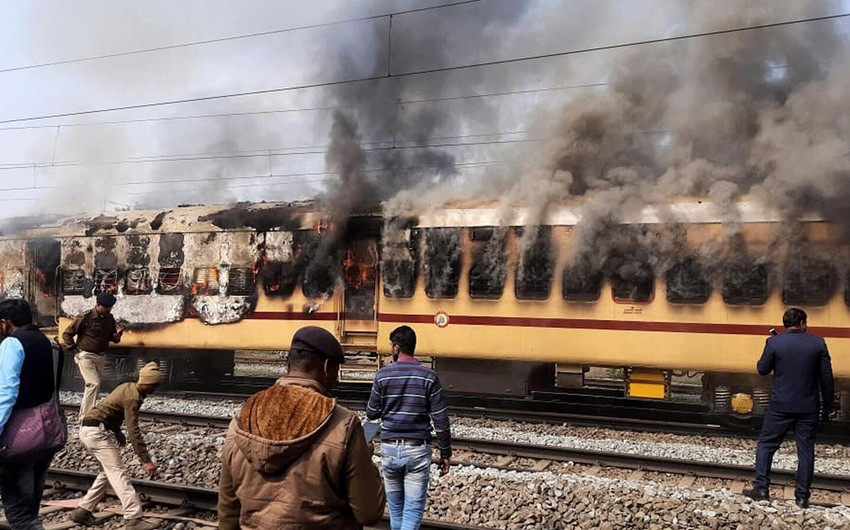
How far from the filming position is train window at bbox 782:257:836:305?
384 inches

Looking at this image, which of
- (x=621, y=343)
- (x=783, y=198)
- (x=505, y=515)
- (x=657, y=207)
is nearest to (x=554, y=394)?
(x=621, y=343)

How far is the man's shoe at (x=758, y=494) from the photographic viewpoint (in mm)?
6652

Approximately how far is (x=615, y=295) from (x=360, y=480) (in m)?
8.90

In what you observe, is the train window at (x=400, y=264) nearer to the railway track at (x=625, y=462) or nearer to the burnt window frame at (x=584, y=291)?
the burnt window frame at (x=584, y=291)

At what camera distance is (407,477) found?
181 inches

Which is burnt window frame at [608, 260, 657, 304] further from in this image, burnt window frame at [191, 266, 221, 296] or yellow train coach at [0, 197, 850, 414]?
burnt window frame at [191, 266, 221, 296]

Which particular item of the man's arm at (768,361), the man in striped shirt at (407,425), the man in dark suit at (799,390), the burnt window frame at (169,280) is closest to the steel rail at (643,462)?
the man in dark suit at (799,390)

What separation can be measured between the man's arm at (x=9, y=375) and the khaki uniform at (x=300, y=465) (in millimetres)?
2450

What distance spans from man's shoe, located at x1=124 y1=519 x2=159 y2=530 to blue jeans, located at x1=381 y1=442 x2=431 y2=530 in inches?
95.6

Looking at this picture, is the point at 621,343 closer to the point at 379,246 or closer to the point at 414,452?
the point at 379,246

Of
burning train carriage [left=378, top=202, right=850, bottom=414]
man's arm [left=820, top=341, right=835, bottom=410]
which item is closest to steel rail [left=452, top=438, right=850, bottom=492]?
man's arm [left=820, top=341, right=835, bottom=410]

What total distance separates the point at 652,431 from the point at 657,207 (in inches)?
128

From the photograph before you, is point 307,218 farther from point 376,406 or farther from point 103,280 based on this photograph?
point 376,406

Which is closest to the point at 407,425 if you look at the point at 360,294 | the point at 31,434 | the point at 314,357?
the point at 314,357
